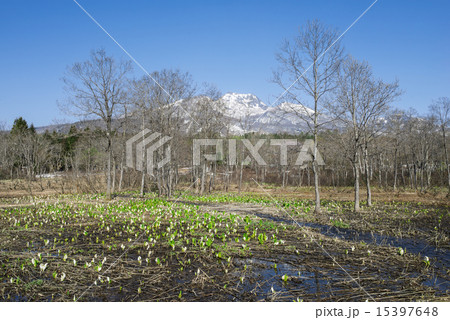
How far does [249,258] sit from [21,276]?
5700 mm

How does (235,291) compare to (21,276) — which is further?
(21,276)

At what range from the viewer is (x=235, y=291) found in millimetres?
6414

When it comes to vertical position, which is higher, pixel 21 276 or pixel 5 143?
pixel 5 143

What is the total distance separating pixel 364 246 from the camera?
1020cm
